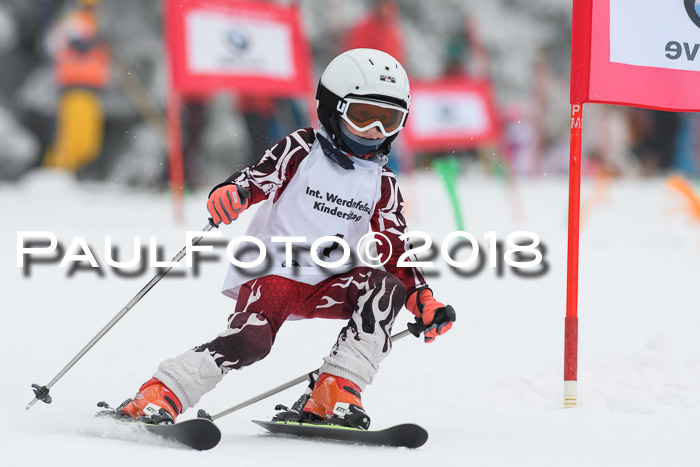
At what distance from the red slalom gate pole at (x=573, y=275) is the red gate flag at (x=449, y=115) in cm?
639

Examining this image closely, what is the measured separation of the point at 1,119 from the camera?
14273mm

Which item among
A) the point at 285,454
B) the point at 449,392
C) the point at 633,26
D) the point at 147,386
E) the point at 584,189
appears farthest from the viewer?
the point at 584,189

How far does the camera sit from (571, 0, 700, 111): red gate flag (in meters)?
3.65

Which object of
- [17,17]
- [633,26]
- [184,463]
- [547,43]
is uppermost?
[547,43]

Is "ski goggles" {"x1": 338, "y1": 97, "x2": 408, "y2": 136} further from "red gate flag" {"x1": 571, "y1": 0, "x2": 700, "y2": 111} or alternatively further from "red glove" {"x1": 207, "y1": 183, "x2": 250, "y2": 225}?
"red gate flag" {"x1": 571, "y1": 0, "x2": 700, "y2": 111}

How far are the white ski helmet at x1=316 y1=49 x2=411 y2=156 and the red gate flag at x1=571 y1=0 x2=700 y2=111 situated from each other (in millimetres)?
821

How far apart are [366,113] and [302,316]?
79 cm

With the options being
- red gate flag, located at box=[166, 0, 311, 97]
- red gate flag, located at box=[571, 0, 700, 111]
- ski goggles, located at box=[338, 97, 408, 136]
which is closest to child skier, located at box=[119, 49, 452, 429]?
ski goggles, located at box=[338, 97, 408, 136]

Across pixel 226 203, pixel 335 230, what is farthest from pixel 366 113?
pixel 226 203

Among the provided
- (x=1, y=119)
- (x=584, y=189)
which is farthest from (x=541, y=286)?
(x=1, y=119)

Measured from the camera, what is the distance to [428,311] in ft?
10.7

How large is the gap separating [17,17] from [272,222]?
523 inches

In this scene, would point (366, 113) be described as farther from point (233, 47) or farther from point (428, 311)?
point (233, 47)

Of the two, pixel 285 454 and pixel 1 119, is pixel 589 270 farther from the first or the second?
pixel 1 119
